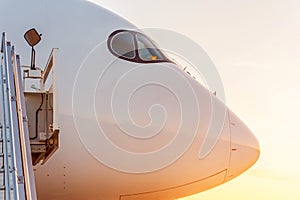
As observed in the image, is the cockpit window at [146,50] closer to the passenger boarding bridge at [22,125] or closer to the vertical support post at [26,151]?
the passenger boarding bridge at [22,125]

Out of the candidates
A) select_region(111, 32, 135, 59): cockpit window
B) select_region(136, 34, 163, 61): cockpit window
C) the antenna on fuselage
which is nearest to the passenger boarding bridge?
the antenna on fuselage

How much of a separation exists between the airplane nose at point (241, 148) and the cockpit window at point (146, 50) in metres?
1.65

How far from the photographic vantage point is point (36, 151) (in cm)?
731

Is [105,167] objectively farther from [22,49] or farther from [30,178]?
[30,178]

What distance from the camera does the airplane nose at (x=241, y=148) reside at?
942 centimetres

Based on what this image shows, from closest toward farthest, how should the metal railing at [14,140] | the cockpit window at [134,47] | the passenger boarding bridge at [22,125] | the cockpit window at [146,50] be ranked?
the metal railing at [14,140]
the passenger boarding bridge at [22,125]
the cockpit window at [134,47]
the cockpit window at [146,50]

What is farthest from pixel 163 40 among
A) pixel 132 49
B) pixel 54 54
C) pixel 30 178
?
pixel 30 178

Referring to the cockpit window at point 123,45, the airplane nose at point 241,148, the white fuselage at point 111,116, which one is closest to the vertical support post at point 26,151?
the white fuselage at point 111,116

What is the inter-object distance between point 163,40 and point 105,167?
2.75 m

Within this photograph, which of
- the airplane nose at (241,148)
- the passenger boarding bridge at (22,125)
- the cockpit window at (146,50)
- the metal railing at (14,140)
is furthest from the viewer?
the airplane nose at (241,148)

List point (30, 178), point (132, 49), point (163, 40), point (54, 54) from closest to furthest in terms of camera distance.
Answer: point (30, 178), point (54, 54), point (132, 49), point (163, 40)

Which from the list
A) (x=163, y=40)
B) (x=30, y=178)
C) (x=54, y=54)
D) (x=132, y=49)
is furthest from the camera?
(x=163, y=40)

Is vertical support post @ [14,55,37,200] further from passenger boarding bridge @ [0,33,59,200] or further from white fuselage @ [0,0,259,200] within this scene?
white fuselage @ [0,0,259,200]

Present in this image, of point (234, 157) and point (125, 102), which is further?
point (234, 157)
